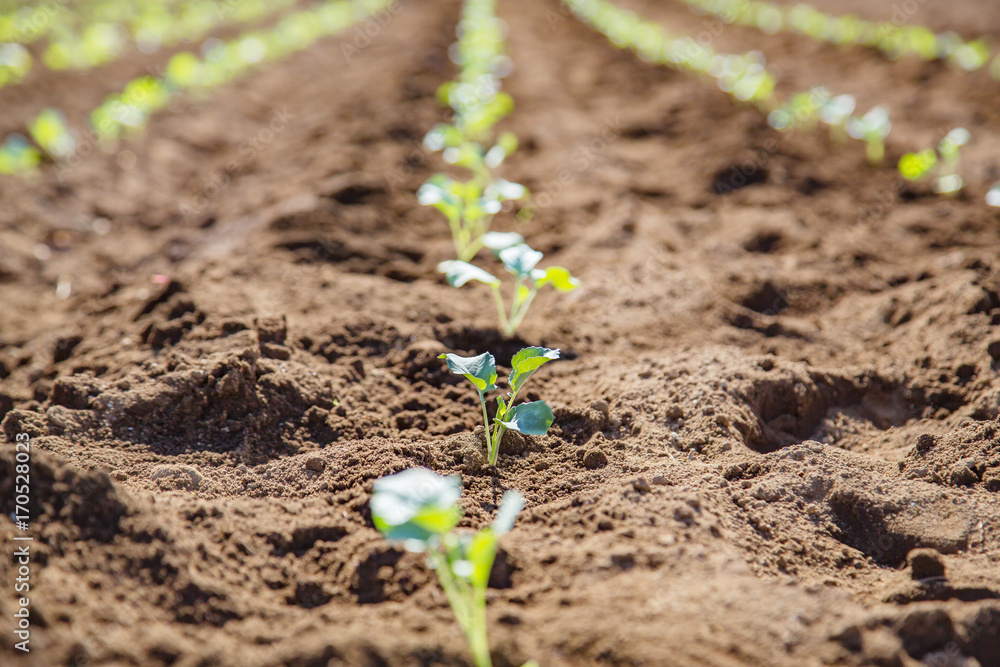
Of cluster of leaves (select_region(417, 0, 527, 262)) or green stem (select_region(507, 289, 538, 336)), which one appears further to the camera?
cluster of leaves (select_region(417, 0, 527, 262))

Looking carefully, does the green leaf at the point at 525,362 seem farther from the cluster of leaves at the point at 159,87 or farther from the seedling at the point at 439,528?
the cluster of leaves at the point at 159,87

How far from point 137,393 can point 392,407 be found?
2.71 feet

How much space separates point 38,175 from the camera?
442 centimetres

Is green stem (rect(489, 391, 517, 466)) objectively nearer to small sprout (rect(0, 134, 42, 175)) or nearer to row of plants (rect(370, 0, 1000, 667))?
row of plants (rect(370, 0, 1000, 667))

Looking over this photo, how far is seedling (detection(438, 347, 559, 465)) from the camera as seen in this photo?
1944 millimetres

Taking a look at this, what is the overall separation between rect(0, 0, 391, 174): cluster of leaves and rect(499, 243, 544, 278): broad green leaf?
3666 mm

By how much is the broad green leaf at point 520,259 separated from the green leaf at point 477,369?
Result: 0.45 m

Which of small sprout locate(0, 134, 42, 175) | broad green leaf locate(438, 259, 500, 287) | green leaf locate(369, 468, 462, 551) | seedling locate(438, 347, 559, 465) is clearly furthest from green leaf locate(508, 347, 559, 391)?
small sprout locate(0, 134, 42, 175)

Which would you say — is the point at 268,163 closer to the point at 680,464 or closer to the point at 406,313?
the point at 406,313

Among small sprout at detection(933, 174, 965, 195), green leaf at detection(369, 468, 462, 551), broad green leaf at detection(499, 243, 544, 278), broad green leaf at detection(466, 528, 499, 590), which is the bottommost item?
broad green leaf at detection(466, 528, 499, 590)

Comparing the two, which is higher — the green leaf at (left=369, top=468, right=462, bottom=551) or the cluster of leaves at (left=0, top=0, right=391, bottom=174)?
the cluster of leaves at (left=0, top=0, right=391, bottom=174)

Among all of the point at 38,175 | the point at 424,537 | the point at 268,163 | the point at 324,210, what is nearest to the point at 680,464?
the point at 424,537

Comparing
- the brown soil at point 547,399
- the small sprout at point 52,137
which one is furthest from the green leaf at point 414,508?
the small sprout at point 52,137

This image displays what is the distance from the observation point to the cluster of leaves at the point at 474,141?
3.12 m
